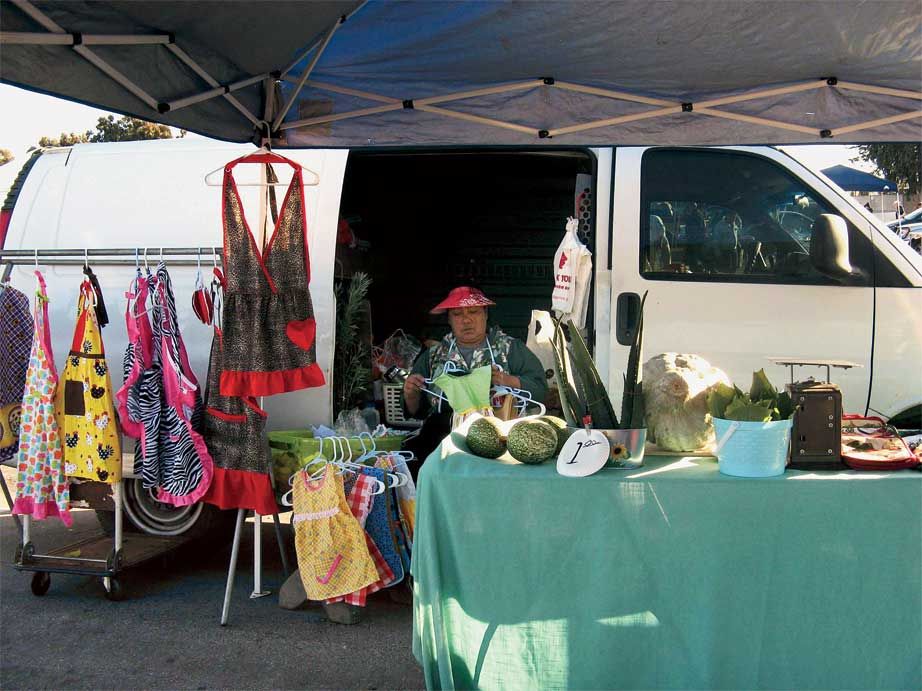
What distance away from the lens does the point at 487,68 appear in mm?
3574

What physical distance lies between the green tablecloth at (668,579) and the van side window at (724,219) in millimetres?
2068

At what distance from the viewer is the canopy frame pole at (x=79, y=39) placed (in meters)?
2.56

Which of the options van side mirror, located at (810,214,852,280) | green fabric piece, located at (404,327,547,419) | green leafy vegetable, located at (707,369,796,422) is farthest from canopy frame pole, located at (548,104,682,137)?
green leafy vegetable, located at (707,369,796,422)

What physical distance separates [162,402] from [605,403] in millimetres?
2300

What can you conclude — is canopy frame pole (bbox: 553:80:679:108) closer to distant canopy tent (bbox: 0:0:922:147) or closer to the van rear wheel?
distant canopy tent (bbox: 0:0:922:147)

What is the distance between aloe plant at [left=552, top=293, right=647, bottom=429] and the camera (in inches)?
101

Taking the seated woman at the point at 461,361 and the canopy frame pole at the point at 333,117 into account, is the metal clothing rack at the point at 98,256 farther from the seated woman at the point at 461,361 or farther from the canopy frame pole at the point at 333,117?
the seated woman at the point at 461,361

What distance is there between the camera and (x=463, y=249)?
22.1 ft

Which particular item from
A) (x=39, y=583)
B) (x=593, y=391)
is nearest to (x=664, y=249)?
(x=593, y=391)

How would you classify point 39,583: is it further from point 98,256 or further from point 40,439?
point 98,256

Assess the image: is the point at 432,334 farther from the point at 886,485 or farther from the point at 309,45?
the point at 886,485

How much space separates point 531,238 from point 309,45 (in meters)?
3.34

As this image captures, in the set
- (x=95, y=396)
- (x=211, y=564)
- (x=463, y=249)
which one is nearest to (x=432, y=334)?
(x=463, y=249)

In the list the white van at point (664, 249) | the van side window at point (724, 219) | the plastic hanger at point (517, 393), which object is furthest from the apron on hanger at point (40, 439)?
the van side window at point (724, 219)
